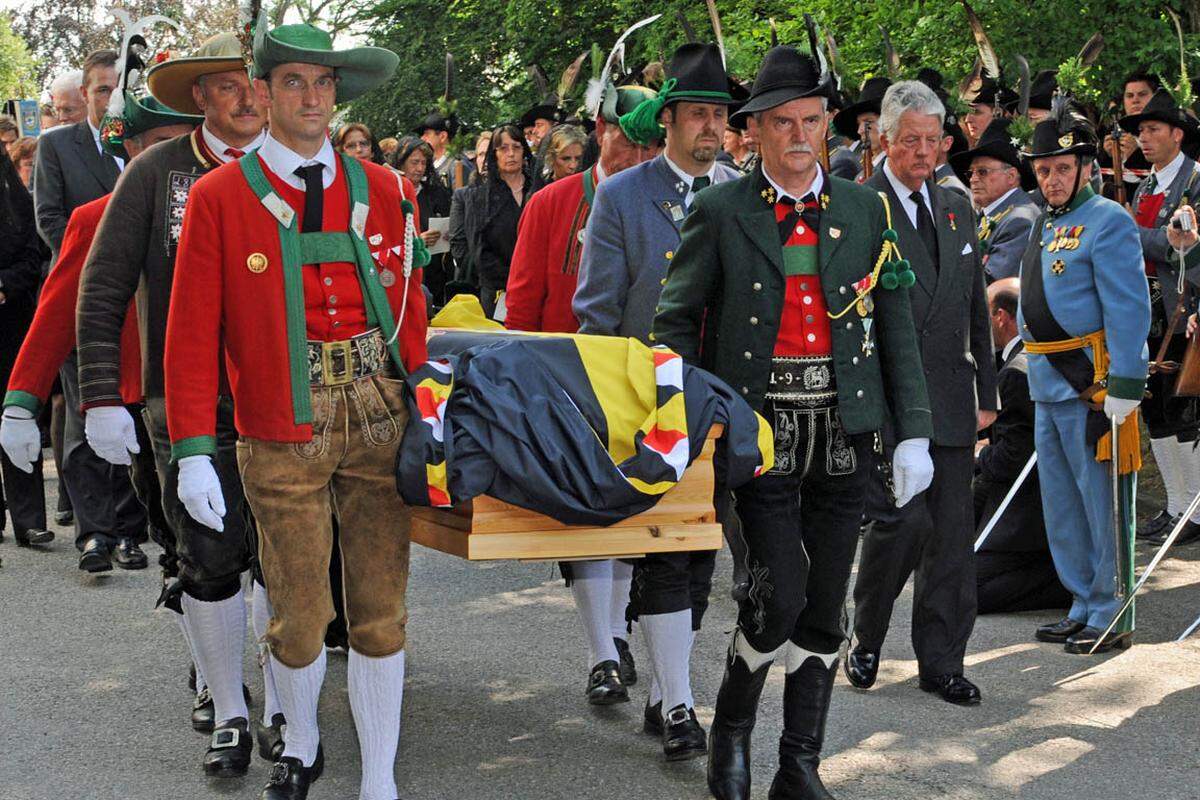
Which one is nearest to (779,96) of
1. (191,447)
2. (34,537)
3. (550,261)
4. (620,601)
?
(191,447)

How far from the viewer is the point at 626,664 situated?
6.38m

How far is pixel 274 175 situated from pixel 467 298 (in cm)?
166

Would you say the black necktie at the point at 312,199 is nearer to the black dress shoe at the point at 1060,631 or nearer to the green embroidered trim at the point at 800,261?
the green embroidered trim at the point at 800,261

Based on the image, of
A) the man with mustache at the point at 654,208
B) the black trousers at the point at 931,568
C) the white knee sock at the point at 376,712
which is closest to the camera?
the white knee sock at the point at 376,712

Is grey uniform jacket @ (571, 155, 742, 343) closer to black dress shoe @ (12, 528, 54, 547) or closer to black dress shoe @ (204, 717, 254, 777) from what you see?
black dress shoe @ (204, 717, 254, 777)

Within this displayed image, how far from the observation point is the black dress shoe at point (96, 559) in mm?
8562

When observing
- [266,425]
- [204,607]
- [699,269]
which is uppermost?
[699,269]

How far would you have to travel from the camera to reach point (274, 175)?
4605 mm

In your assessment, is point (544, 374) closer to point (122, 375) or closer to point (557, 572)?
point (122, 375)

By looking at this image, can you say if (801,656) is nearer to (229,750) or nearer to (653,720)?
(653,720)

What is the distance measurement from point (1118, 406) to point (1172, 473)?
2958 millimetres

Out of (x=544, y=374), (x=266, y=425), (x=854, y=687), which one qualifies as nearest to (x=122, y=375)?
(x=266, y=425)

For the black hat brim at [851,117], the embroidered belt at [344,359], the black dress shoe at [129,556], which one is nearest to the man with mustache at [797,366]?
the embroidered belt at [344,359]

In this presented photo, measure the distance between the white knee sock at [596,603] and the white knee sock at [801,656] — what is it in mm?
1272
